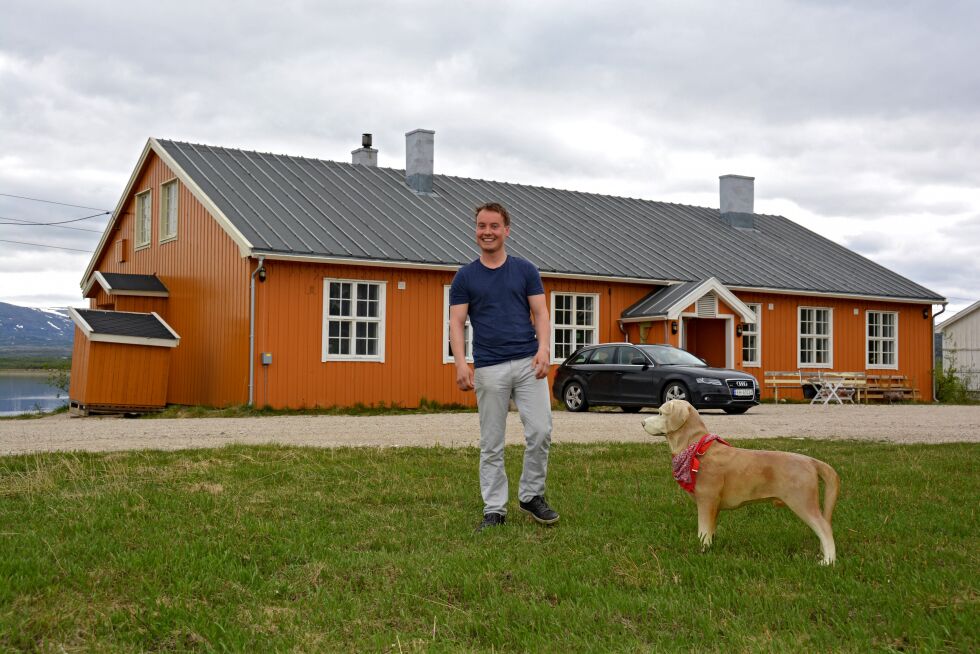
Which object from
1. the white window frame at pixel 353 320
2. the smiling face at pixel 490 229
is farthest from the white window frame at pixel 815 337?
the smiling face at pixel 490 229

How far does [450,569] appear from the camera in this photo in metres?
5.63

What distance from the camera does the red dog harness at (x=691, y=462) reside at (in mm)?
6199

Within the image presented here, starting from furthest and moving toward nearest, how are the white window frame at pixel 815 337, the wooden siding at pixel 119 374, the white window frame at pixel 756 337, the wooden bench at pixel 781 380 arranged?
the white window frame at pixel 815 337, the white window frame at pixel 756 337, the wooden bench at pixel 781 380, the wooden siding at pixel 119 374

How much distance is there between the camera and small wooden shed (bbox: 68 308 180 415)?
65.4 feet

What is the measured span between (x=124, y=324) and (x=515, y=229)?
984 centimetres

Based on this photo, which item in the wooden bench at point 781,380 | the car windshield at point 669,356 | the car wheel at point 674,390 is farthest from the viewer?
the wooden bench at point 781,380

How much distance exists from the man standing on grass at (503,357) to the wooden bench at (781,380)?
20.8 meters

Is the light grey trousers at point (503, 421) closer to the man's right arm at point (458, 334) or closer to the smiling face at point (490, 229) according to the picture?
the man's right arm at point (458, 334)

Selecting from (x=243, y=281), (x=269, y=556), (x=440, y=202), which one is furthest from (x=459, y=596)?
(x=440, y=202)

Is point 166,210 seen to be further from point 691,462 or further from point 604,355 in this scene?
point 691,462

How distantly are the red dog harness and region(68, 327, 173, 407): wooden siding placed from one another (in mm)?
15840

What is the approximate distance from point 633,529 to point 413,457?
423 centimetres

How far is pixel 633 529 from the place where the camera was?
22.1 ft

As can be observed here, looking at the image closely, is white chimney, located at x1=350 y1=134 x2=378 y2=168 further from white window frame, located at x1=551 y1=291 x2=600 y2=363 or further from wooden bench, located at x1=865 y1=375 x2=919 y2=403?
wooden bench, located at x1=865 y1=375 x2=919 y2=403
